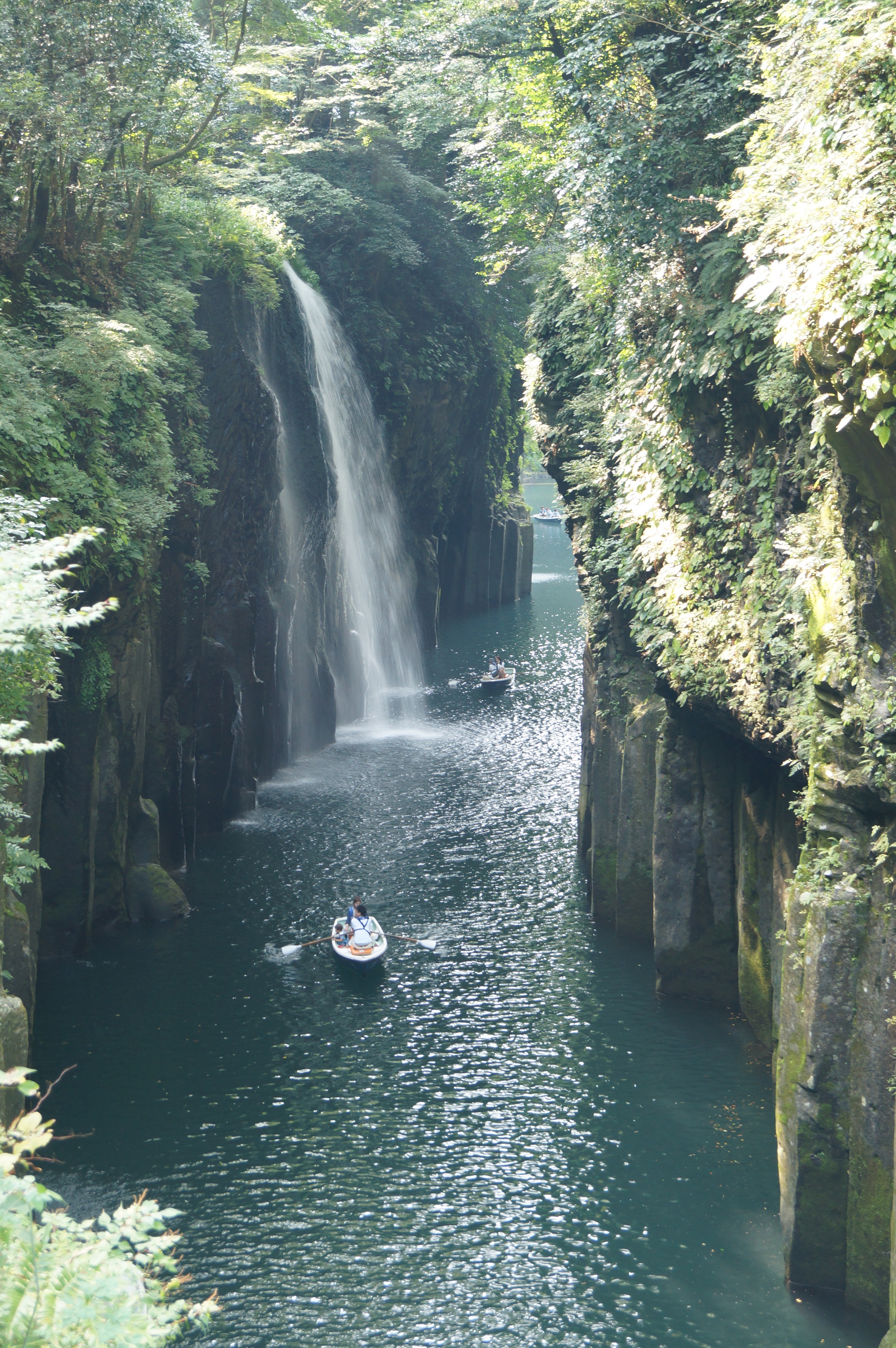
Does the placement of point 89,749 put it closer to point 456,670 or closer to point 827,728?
point 827,728

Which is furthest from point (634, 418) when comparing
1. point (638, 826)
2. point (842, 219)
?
point (842, 219)

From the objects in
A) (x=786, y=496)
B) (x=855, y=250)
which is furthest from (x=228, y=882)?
(x=855, y=250)

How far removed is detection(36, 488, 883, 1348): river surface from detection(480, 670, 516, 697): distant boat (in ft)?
50.3

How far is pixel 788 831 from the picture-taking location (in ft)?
50.3

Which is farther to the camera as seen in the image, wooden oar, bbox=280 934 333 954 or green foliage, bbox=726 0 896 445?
wooden oar, bbox=280 934 333 954

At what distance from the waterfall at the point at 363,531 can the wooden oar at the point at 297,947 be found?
18.2 m

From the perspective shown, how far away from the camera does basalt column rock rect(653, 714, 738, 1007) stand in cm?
1867

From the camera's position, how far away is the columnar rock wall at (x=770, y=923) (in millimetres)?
11828

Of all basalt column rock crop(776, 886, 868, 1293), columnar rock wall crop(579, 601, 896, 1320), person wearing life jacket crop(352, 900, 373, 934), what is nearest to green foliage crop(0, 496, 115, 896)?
person wearing life jacket crop(352, 900, 373, 934)

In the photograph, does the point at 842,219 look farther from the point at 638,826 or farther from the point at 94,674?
the point at 94,674

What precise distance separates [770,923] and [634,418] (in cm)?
878

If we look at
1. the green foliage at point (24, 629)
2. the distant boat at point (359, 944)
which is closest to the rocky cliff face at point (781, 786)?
the distant boat at point (359, 944)

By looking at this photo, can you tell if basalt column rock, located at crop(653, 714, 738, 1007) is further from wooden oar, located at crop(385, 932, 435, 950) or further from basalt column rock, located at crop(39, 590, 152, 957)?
basalt column rock, located at crop(39, 590, 152, 957)

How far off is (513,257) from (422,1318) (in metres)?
30.0
